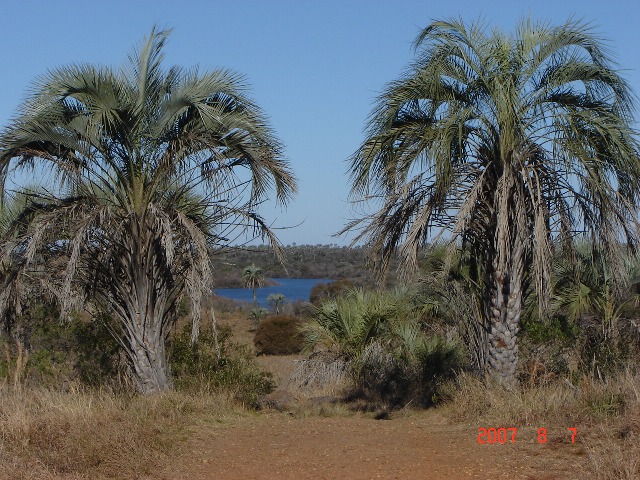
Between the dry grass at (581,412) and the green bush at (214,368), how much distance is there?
11.5 feet

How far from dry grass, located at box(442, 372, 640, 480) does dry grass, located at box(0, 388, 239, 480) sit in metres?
3.31

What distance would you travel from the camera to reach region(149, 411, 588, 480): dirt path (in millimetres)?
7355

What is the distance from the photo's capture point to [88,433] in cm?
821

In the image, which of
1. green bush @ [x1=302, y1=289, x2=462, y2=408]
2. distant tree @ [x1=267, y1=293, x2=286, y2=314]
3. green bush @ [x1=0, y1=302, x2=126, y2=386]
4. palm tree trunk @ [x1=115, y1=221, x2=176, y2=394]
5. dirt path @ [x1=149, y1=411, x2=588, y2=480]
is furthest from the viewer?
distant tree @ [x1=267, y1=293, x2=286, y2=314]

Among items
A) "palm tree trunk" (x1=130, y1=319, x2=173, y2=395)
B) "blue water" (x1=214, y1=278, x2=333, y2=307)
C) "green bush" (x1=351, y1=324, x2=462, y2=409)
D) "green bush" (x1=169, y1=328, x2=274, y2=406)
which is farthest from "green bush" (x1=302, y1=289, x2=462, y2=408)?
"blue water" (x1=214, y1=278, x2=333, y2=307)

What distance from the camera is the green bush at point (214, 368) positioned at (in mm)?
12477

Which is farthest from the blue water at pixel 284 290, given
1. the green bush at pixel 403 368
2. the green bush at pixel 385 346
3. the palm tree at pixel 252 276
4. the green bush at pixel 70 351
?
the green bush at pixel 70 351

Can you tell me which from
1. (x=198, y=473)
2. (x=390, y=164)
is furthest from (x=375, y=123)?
(x=198, y=473)

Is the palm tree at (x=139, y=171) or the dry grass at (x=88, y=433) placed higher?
the palm tree at (x=139, y=171)

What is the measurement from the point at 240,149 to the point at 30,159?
2750 millimetres

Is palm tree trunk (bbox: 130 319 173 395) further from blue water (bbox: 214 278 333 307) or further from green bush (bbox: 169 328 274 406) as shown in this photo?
blue water (bbox: 214 278 333 307)

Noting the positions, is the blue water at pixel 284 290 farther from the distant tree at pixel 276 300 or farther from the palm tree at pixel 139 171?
the palm tree at pixel 139 171

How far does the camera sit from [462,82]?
1062 cm
